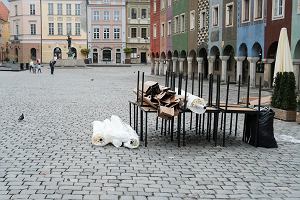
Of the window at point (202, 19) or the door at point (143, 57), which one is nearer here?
the window at point (202, 19)

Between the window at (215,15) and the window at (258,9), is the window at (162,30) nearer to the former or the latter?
the window at (215,15)

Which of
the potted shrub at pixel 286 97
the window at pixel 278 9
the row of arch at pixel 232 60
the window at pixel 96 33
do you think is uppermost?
the window at pixel 96 33

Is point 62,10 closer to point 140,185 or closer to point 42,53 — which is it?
point 42,53

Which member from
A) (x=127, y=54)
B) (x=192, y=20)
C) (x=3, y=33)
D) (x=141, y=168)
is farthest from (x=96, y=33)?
(x=141, y=168)

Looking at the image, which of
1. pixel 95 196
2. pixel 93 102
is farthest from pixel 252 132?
pixel 93 102

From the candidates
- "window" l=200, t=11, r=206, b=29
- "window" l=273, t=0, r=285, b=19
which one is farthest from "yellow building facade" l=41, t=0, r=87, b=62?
"window" l=273, t=0, r=285, b=19

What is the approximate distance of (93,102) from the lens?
19.4 m

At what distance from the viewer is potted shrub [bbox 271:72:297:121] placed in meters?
14.0

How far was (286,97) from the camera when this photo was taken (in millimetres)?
14242

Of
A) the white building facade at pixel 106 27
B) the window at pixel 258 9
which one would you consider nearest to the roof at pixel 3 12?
the white building facade at pixel 106 27

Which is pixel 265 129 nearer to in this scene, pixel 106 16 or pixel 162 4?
pixel 162 4

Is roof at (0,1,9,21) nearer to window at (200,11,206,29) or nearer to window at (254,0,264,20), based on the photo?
window at (200,11,206,29)

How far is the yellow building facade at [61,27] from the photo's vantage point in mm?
86562

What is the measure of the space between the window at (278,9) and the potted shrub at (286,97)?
1131 cm
